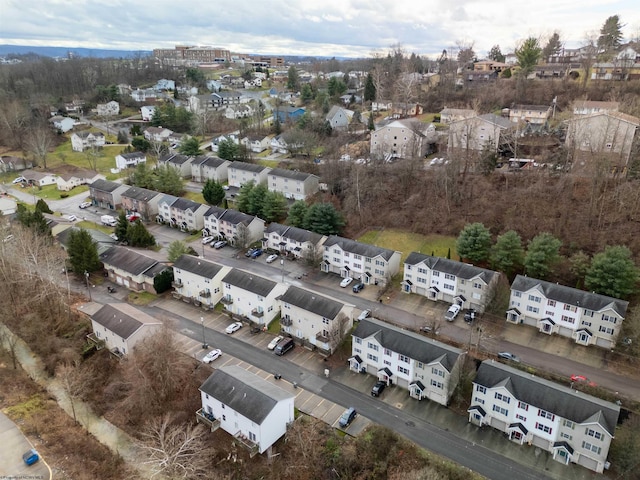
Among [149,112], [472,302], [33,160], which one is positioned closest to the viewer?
[472,302]

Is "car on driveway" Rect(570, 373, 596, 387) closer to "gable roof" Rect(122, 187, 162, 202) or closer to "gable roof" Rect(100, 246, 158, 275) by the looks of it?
"gable roof" Rect(100, 246, 158, 275)

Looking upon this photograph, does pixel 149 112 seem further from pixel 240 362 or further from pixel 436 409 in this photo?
pixel 436 409

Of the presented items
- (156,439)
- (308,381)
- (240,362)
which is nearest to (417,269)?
(308,381)

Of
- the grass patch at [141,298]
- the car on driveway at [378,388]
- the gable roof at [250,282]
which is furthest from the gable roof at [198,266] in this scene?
the car on driveway at [378,388]

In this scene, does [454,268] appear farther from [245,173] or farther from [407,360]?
[245,173]

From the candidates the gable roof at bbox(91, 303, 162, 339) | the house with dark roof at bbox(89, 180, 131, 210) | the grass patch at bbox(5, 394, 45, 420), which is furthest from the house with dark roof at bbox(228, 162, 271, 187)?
the grass patch at bbox(5, 394, 45, 420)

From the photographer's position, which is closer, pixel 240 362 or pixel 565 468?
pixel 565 468
